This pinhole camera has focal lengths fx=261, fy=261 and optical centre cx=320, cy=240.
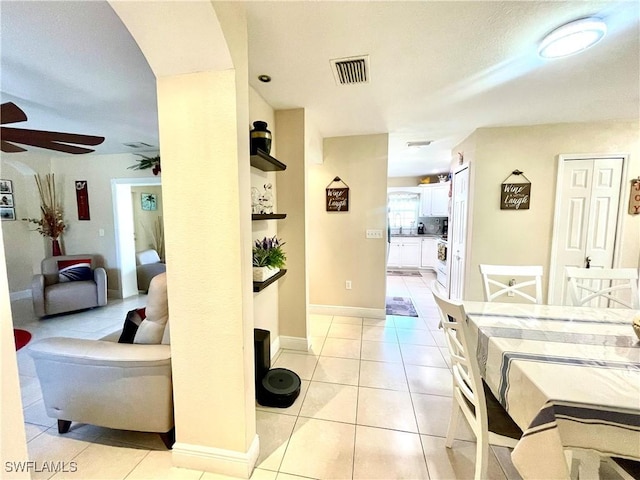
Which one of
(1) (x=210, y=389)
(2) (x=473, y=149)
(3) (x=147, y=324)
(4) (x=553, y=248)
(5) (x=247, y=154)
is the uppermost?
(2) (x=473, y=149)

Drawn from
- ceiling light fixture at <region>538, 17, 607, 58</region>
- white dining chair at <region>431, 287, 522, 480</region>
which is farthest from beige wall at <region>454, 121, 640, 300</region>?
white dining chair at <region>431, 287, 522, 480</region>

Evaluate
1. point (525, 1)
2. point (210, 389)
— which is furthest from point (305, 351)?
point (525, 1)

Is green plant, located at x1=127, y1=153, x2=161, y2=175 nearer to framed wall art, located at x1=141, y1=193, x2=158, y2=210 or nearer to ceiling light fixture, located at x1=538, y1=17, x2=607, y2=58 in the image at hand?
framed wall art, located at x1=141, y1=193, x2=158, y2=210

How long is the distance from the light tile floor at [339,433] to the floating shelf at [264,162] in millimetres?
1812

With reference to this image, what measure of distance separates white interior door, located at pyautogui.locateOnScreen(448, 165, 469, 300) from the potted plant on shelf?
8.19 ft

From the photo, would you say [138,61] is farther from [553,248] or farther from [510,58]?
[553,248]

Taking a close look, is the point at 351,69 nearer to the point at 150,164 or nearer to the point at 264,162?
the point at 264,162

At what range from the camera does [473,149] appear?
3189 millimetres

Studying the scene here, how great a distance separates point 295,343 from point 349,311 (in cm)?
108

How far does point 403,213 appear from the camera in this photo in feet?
24.0

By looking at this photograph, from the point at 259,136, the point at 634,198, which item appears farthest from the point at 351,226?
the point at 634,198

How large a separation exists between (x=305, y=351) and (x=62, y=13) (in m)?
2.89

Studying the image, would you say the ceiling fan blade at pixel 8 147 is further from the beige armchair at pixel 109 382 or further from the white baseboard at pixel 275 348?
the white baseboard at pixel 275 348

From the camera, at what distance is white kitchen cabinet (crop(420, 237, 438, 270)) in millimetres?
6344
